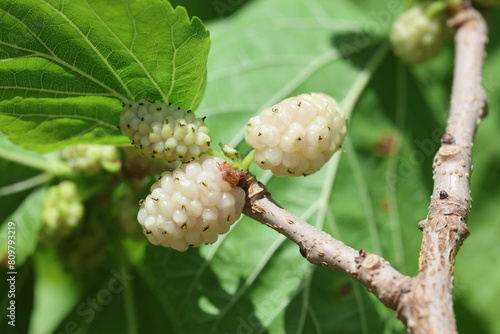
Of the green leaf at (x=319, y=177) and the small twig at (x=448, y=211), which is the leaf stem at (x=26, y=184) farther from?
the small twig at (x=448, y=211)

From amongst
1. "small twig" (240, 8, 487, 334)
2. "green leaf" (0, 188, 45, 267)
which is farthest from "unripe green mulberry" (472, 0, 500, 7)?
"green leaf" (0, 188, 45, 267)

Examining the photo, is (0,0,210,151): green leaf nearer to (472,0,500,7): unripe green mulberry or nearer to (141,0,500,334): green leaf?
(141,0,500,334): green leaf

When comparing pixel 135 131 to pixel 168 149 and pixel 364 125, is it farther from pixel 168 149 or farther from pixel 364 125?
pixel 364 125

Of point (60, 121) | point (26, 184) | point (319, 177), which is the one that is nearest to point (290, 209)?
point (319, 177)

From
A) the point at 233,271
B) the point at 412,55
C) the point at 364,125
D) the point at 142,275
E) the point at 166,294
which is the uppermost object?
the point at 412,55

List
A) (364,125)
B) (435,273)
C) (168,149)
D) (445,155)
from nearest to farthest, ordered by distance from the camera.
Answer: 1. (435,273)
2. (168,149)
3. (445,155)
4. (364,125)

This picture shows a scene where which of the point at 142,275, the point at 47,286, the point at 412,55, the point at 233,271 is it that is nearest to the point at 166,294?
the point at 233,271

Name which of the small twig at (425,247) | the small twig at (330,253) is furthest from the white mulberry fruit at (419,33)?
the small twig at (330,253)
